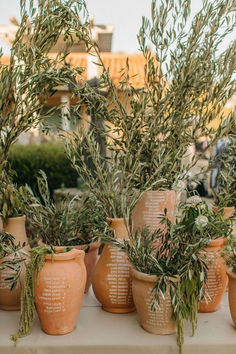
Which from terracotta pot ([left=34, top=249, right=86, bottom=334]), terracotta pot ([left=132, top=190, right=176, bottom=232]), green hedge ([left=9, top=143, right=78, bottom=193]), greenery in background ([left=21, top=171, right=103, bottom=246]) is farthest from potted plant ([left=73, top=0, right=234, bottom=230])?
green hedge ([left=9, top=143, right=78, bottom=193])

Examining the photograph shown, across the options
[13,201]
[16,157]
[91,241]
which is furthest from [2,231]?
[16,157]

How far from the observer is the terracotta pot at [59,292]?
1.14 m

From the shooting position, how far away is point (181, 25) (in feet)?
4.55

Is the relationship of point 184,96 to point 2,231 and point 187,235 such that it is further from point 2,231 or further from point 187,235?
point 2,231

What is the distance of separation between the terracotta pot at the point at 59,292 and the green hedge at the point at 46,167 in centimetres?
516

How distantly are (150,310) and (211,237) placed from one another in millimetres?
289

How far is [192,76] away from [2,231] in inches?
32.3

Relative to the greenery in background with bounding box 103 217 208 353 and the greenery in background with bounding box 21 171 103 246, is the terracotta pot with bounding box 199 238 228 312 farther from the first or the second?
the greenery in background with bounding box 21 171 103 246

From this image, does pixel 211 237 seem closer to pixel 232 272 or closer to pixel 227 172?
pixel 232 272

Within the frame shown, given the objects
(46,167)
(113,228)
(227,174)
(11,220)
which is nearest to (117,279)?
(113,228)

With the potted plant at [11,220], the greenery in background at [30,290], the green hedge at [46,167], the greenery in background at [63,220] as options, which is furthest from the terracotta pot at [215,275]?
the green hedge at [46,167]

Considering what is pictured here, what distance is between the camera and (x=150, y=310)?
1.16 meters

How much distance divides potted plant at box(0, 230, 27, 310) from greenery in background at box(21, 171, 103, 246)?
98 millimetres

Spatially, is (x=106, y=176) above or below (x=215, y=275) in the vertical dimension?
above
